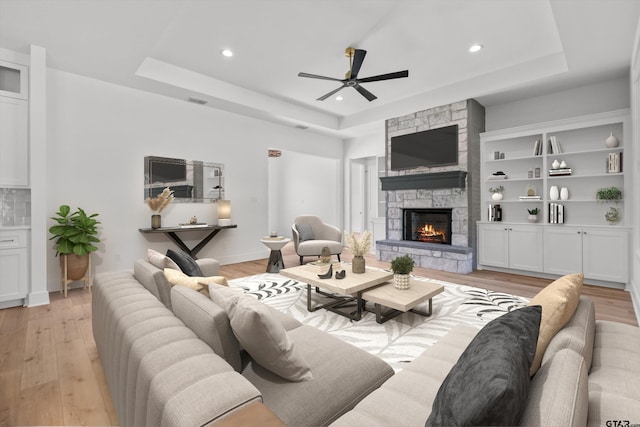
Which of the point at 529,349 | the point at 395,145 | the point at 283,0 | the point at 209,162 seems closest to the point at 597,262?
the point at 395,145

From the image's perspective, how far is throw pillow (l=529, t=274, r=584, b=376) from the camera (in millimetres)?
1135

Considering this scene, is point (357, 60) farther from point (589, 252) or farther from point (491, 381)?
point (589, 252)

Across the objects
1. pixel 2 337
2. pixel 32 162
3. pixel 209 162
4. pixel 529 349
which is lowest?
pixel 2 337

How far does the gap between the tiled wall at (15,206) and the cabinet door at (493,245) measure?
6.38 metres

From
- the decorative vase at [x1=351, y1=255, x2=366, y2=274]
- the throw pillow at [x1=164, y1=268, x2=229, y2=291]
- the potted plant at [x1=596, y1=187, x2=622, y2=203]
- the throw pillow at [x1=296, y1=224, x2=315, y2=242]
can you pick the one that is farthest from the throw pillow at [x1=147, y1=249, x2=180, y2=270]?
the potted plant at [x1=596, y1=187, x2=622, y2=203]

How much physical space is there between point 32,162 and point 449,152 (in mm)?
5710

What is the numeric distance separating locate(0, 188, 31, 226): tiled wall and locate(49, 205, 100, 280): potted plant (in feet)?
1.01

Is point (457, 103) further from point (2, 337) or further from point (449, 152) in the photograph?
point (2, 337)

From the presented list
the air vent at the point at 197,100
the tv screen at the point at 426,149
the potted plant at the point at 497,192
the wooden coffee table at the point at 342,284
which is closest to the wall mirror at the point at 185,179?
the air vent at the point at 197,100

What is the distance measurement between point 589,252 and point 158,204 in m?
6.19

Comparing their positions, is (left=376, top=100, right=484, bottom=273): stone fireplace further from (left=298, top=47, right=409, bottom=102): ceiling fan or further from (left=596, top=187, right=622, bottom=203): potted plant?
(left=298, top=47, right=409, bottom=102): ceiling fan

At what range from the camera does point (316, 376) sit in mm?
1264

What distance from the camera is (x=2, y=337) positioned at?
101 inches

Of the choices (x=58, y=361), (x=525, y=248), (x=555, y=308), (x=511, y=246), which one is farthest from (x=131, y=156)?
(x=525, y=248)
